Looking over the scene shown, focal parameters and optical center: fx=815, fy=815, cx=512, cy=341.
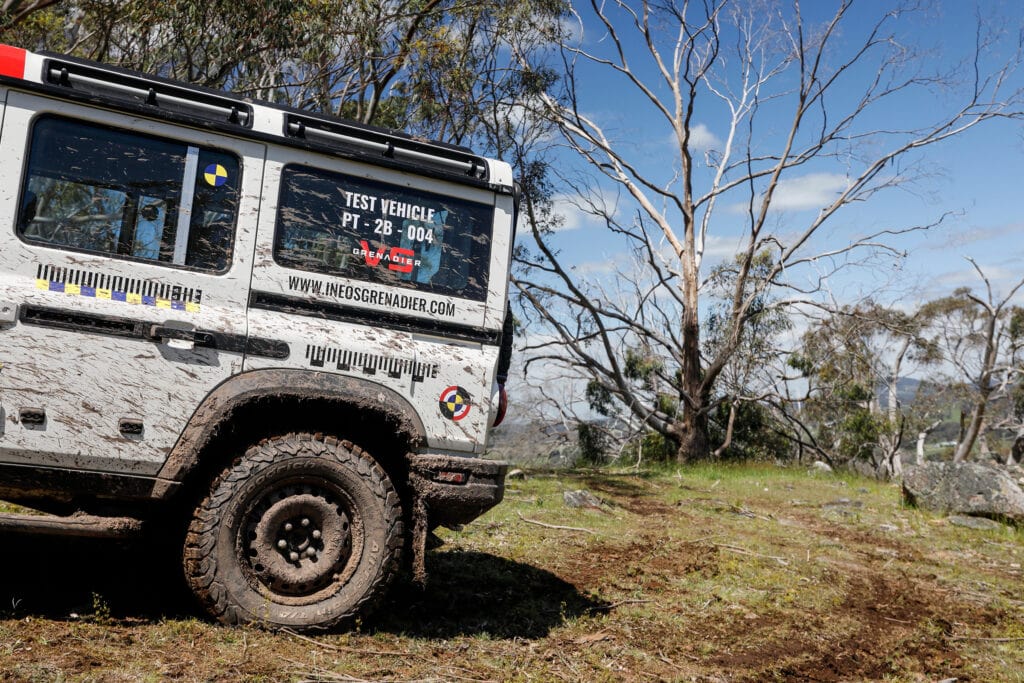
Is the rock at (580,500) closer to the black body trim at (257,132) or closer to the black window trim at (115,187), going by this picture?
the black body trim at (257,132)

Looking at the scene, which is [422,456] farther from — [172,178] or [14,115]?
[14,115]

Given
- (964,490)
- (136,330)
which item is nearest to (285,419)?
(136,330)

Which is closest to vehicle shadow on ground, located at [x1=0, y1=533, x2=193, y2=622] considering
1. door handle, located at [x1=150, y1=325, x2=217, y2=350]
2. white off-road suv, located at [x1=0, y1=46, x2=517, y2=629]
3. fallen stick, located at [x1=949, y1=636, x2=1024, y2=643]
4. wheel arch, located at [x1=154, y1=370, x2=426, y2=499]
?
white off-road suv, located at [x1=0, y1=46, x2=517, y2=629]

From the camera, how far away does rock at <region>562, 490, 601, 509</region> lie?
1034cm

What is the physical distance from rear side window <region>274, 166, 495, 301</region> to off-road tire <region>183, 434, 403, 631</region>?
38.8 inches

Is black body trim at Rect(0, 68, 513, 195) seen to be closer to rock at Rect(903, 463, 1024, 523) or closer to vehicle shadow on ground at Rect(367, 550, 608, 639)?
vehicle shadow on ground at Rect(367, 550, 608, 639)

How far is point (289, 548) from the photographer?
14.2 feet

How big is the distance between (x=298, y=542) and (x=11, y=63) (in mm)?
2755

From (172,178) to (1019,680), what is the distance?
5.56 metres

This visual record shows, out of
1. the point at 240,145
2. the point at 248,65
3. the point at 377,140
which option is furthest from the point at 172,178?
the point at 248,65

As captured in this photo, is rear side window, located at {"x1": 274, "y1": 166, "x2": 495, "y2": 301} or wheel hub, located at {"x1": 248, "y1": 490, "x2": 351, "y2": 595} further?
rear side window, located at {"x1": 274, "y1": 166, "x2": 495, "y2": 301}

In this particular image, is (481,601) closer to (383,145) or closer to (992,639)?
(383,145)

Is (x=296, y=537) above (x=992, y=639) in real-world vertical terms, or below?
above

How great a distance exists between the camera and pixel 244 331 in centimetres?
421
